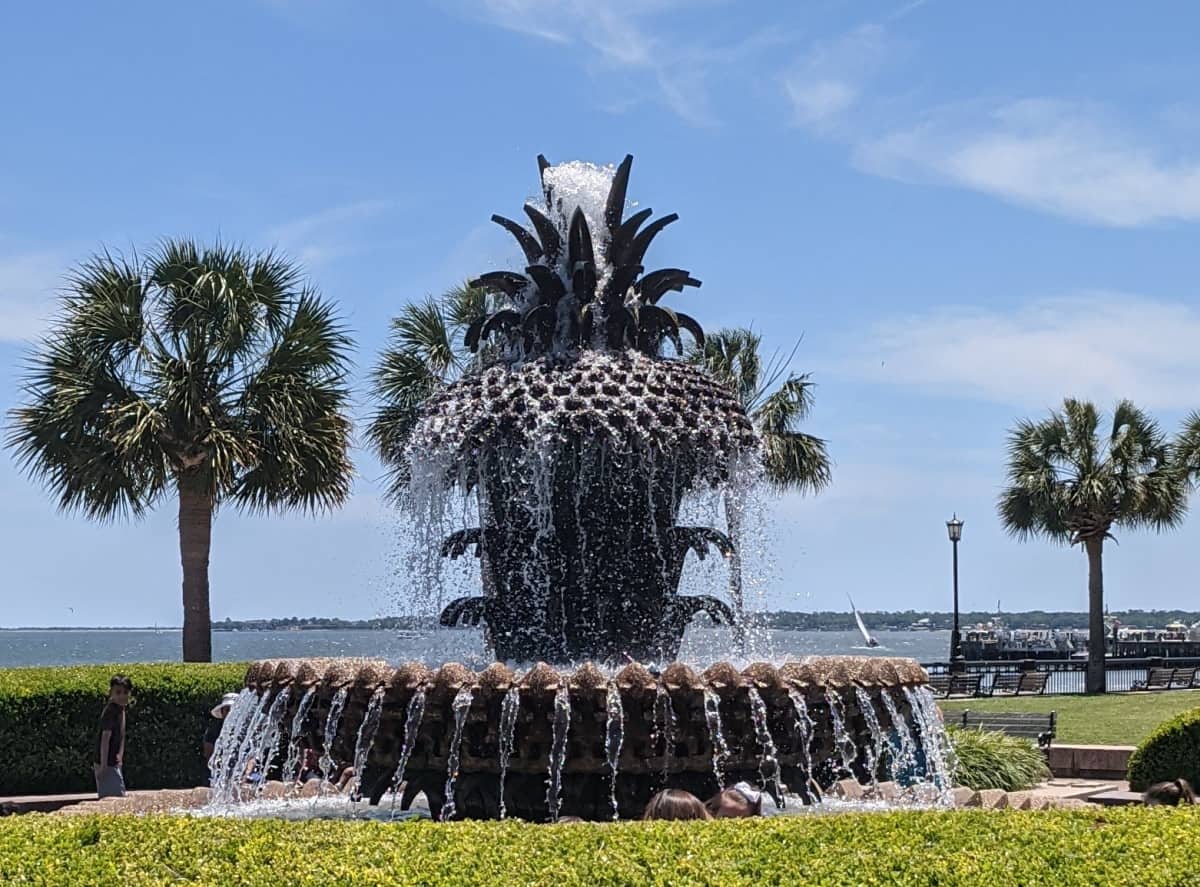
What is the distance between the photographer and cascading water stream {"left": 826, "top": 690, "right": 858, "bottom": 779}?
8.12 meters

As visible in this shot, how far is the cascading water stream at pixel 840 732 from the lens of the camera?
8.12 meters

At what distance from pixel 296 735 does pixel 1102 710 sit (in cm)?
2174

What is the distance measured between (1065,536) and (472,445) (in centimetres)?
3034

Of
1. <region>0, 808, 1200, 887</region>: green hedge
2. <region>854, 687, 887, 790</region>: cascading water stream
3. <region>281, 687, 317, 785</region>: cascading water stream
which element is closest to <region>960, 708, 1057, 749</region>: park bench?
<region>854, 687, 887, 790</region>: cascading water stream

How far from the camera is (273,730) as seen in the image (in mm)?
8633

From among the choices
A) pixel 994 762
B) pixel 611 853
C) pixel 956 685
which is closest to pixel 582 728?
pixel 611 853

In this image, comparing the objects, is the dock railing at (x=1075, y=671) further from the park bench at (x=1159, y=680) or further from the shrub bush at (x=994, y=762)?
the shrub bush at (x=994, y=762)

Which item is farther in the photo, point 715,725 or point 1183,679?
point 1183,679

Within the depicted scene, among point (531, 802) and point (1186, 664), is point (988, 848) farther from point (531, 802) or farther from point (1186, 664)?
point (1186, 664)

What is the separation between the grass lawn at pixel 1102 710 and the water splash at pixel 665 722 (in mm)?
13350

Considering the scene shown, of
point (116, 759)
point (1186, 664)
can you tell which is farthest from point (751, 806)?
point (1186, 664)

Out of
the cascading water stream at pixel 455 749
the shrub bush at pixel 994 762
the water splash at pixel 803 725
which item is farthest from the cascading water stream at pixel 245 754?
the shrub bush at pixel 994 762

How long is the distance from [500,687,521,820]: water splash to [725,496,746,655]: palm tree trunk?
8.57ft

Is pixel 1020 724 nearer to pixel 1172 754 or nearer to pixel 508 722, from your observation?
pixel 1172 754
